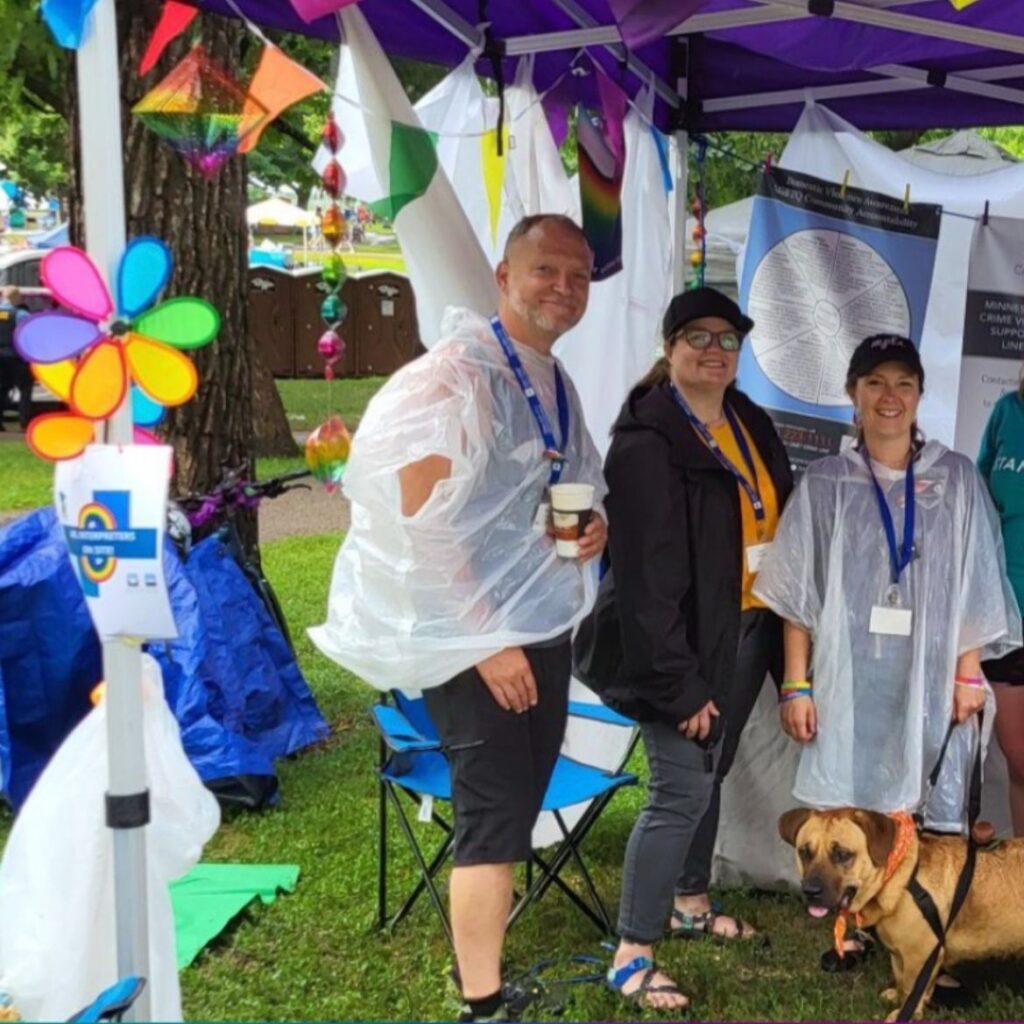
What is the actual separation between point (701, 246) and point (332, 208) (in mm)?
1843

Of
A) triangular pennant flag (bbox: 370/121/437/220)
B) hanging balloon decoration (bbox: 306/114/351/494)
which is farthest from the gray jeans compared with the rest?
triangular pennant flag (bbox: 370/121/437/220)

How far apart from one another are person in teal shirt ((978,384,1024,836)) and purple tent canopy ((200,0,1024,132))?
2.96 ft

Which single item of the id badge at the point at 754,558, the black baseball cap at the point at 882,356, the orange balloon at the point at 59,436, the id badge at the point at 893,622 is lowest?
the id badge at the point at 893,622

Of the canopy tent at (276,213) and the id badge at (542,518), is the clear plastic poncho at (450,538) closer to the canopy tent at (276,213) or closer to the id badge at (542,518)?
the id badge at (542,518)

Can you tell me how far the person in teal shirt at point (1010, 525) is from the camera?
115 inches

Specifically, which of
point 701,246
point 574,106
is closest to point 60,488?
point 574,106

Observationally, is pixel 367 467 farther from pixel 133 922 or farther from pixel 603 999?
pixel 603 999

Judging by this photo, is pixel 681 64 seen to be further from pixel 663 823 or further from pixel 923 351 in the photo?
pixel 663 823

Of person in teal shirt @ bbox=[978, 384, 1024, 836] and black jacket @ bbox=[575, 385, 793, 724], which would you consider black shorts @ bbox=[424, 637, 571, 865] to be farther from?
person in teal shirt @ bbox=[978, 384, 1024, 836]

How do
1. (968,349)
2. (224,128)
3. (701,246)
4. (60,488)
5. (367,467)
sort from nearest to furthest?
(60,488)
(224,128)
(367,467)
(701,246)
(968,349)

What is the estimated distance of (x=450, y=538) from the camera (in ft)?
7.47

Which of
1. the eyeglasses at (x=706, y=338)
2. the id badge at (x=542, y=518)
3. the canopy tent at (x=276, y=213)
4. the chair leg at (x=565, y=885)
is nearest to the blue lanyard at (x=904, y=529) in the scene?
the eyeglasses at (x=706, y=338)

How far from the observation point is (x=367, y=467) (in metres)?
2.29

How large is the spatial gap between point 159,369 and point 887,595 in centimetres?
165
